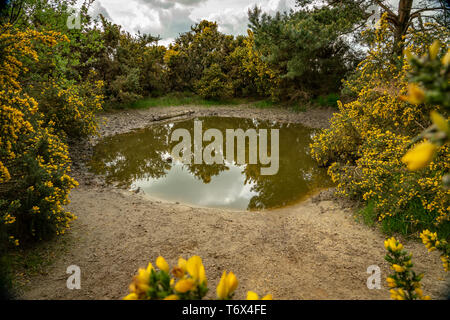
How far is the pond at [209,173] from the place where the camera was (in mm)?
6703

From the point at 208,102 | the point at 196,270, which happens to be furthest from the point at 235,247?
the point at 208,102

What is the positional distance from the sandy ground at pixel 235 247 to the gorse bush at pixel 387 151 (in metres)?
0.51

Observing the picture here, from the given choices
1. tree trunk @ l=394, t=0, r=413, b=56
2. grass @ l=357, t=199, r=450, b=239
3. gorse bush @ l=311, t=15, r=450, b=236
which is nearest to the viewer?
grass @ l=357, t=199, r=450, b=239

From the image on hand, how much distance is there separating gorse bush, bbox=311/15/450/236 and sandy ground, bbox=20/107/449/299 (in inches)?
20.0

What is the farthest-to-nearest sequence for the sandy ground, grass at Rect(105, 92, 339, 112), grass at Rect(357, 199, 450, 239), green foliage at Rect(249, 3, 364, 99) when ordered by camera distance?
grass at Rect(105, 92, 339, 112) → green foliage at Rect(249, 3, 364, 99) → grass at Rect(357, 199, 450, 239) → the sandy ground

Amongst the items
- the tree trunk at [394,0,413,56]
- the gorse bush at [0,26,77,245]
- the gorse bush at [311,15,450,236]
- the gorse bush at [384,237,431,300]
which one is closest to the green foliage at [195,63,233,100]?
the tree trunk at [394,0,413,56]

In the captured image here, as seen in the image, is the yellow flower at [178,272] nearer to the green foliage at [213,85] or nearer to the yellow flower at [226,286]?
the yellow flower at [226,286]

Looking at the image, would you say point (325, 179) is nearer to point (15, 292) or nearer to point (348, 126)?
point (348, 126)

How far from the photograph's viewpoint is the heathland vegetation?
6.25ft

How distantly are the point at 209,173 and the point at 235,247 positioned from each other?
4.31 meters

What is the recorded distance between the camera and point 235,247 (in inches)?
164

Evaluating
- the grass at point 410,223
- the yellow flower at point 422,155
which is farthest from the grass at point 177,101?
the yellow flower at point 422,155

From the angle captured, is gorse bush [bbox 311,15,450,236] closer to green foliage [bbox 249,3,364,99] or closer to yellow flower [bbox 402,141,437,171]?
yellow flower [bbox 402,141,437,171]
